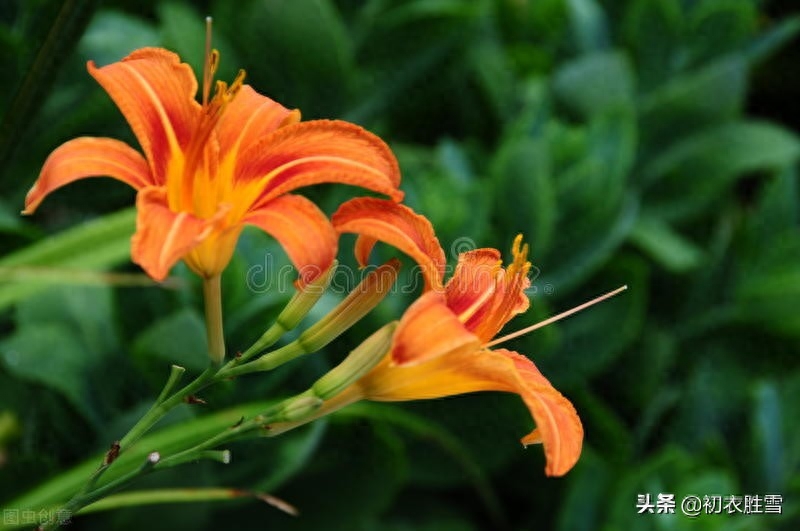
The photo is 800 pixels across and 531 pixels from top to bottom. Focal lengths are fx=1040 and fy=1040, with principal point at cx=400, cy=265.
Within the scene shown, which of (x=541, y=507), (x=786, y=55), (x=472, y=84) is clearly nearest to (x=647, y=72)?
(x=472, y=84)

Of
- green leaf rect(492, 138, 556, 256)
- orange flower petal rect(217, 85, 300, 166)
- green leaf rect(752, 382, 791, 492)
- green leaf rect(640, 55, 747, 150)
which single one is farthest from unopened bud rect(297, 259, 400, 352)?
green leaf rect(640, 55, 747, 150)

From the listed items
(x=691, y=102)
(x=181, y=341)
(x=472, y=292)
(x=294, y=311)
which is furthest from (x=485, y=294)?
(x=691, y=102)

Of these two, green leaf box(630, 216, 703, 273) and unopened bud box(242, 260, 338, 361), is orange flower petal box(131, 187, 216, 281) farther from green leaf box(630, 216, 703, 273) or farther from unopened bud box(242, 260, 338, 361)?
green leaf box(630, 216, 703, 273)

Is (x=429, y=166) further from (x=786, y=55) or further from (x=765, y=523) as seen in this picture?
(x=786, y=55)

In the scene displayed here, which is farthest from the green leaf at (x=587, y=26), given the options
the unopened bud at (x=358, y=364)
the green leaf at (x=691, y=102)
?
the unopened bud at (x=358, y=364)

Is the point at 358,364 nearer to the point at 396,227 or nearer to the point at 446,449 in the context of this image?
the point at 396,227

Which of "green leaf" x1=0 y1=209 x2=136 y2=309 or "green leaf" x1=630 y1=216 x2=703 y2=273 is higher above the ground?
"green leaf" x1=630 y1=216 x2=703 y2=273

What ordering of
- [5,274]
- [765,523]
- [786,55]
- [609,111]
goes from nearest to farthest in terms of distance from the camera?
[5,274], [765,523], [609,111], [786,55]
